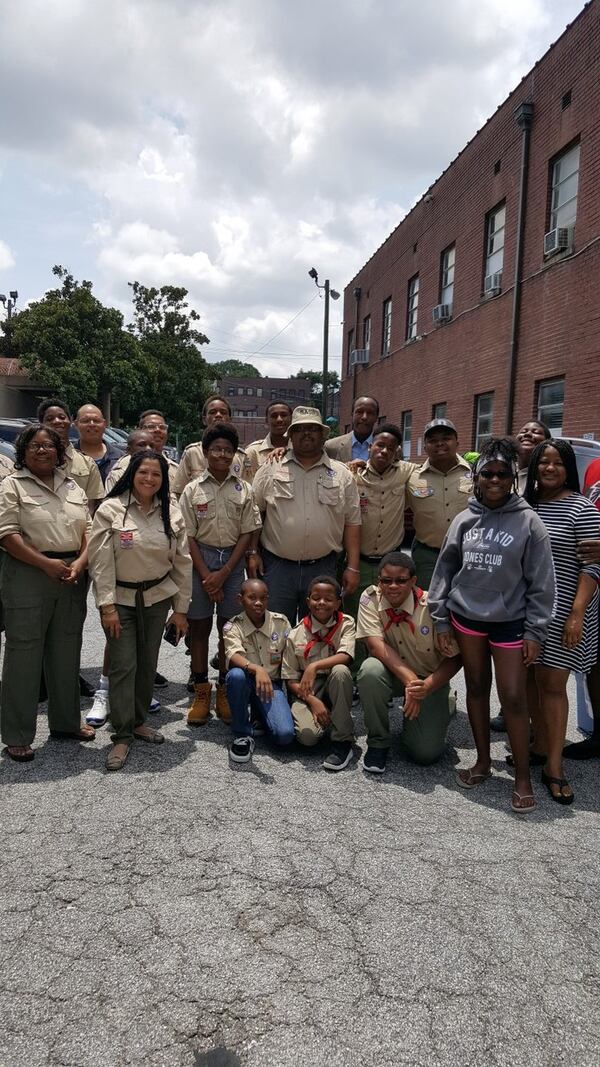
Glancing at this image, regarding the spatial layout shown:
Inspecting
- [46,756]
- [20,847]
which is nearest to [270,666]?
[46,756]

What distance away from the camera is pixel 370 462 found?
4879 mm

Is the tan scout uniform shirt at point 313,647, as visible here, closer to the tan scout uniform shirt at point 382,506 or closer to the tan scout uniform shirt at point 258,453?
A: the tan scout uniform shirt at point 382,506

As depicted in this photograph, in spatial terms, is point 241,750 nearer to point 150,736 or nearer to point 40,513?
point 150,736

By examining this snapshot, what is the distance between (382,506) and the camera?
191 inches

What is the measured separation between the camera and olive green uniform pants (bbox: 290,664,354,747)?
3.99m

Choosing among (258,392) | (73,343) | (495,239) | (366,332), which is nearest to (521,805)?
(495,239)

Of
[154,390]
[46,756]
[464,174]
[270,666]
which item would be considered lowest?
[46,756]

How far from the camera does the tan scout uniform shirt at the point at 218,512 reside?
456 centimetres

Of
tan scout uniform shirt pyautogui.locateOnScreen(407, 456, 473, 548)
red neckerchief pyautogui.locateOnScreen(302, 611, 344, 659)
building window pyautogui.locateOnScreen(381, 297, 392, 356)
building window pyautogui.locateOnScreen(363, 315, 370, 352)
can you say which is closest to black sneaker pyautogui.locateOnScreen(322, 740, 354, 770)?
red neckerchief pyautogui.locateOnScreen(302, 611, 344, 659)

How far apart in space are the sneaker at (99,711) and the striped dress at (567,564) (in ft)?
9.13

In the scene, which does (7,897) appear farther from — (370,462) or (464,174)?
(464,174)

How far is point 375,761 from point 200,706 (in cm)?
131

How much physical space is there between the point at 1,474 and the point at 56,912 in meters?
3.16

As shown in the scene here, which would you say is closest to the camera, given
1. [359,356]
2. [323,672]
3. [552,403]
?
[323,672]
